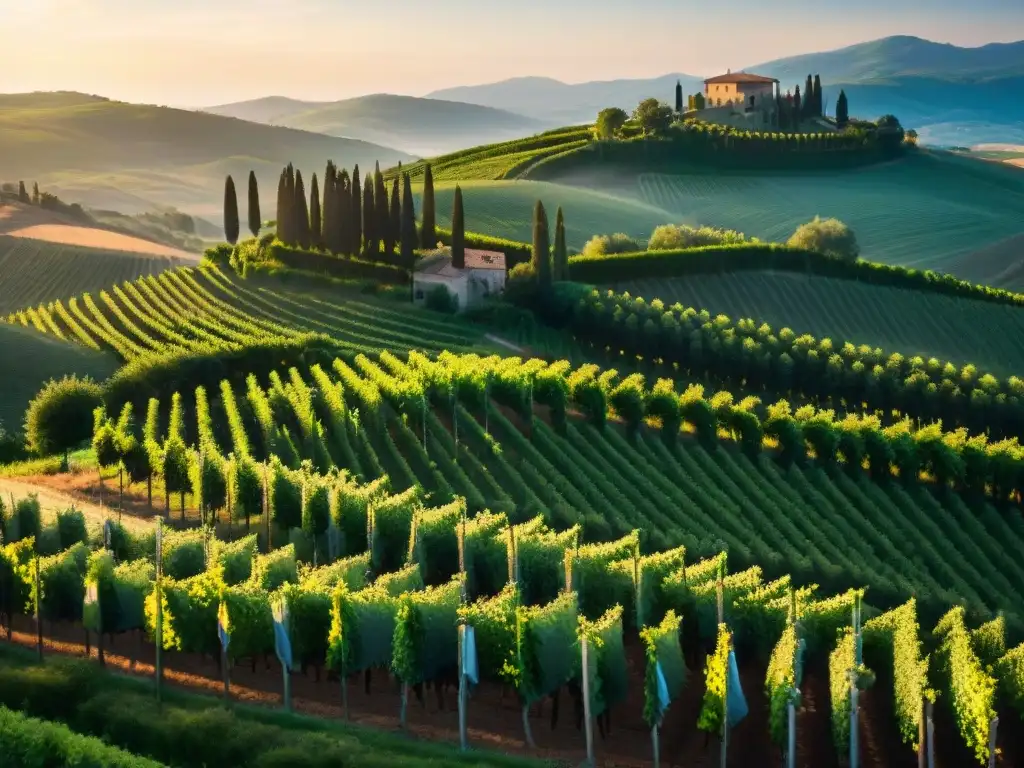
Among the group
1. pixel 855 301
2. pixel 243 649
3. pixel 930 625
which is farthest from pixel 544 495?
pixel 855 301

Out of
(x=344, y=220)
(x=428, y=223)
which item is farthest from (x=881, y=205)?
(x=344, y=220)

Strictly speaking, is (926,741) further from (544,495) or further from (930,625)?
(544,495)

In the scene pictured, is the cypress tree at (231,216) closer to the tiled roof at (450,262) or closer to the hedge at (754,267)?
the tiled roof at (450,262)

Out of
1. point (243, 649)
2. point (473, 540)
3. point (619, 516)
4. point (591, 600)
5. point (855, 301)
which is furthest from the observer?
point (855, 301)

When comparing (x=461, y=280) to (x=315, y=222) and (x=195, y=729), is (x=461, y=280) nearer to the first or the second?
(x=315, y=222)

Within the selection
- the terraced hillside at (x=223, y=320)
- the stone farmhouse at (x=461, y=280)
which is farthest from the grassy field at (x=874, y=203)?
the terraced hillside at (x=223, y=320)

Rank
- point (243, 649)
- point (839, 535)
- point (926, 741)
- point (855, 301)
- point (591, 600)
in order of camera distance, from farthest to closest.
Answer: point (855, 301) < point (839, 535) < point (591, 600) < point (243, 649) < point (926, 741)
